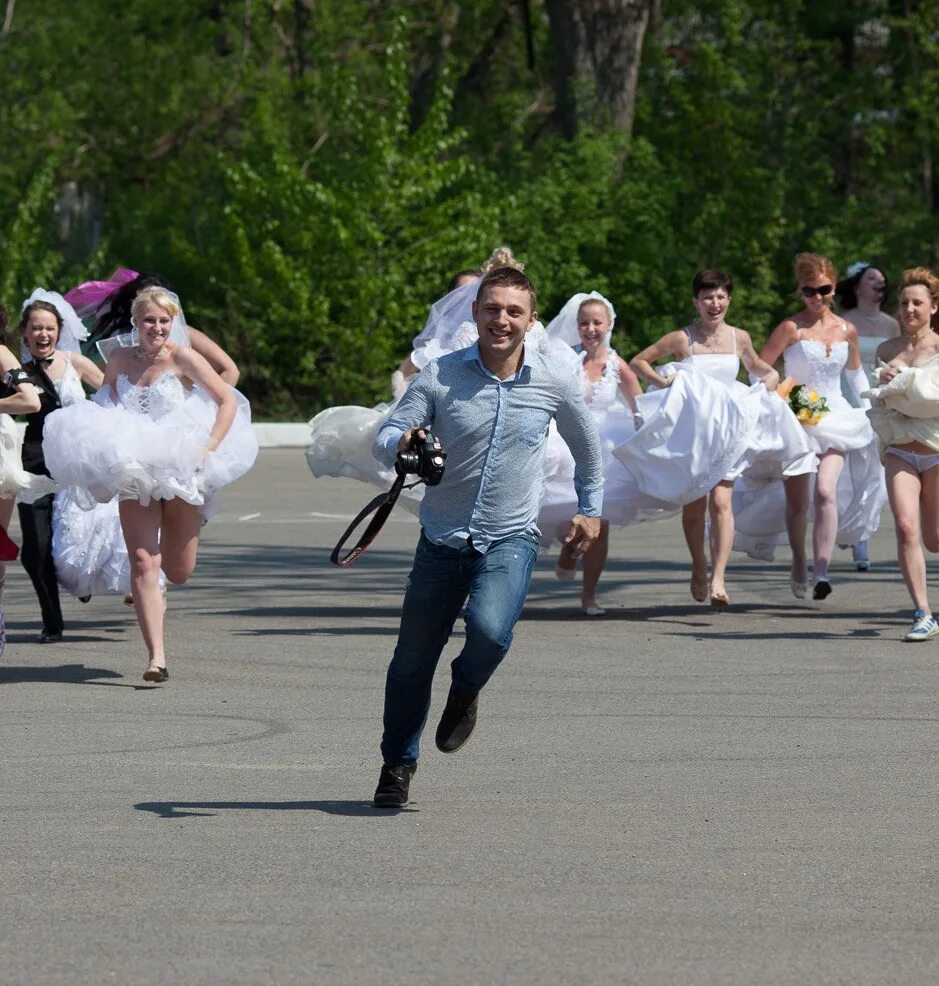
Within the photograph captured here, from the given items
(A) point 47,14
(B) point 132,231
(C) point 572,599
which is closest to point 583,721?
(C) point 572,599

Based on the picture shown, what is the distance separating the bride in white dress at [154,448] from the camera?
10922 mm

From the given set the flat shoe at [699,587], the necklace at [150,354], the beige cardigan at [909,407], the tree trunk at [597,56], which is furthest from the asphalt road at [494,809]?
the tree trunk at [597,56]

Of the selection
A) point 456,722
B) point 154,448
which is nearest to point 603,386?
point 154,448

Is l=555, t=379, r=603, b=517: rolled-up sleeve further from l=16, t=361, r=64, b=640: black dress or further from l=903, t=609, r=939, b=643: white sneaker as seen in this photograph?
l=16, t=361, r=64, b=640: black dress

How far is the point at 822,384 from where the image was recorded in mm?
14641

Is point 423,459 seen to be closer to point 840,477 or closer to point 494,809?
point 494,809

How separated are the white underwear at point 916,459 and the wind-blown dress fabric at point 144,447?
3597 mm

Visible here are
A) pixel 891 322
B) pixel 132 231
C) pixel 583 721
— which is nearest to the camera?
pixel 583 721

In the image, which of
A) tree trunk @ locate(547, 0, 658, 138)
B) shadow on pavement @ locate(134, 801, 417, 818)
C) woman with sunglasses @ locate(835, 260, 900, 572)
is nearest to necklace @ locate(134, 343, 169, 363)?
shadow on pavement @ locate(134, 801, 417, 818)

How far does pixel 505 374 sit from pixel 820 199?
33.2 meters

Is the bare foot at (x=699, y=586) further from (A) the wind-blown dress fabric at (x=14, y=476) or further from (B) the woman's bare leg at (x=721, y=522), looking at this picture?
(A) the wind-blown dress fabric at (x=14, y=476)

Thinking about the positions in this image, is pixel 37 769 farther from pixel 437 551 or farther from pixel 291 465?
pixel 291 465

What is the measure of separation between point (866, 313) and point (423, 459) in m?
9.92

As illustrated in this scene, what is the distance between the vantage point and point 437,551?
7.75 metres
